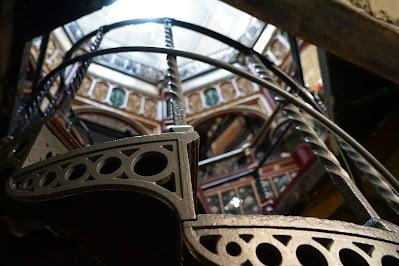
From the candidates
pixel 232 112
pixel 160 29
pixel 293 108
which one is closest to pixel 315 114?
pixel 293 108

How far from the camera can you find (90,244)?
154 cm

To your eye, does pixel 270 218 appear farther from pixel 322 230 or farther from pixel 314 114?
pixel 314 114

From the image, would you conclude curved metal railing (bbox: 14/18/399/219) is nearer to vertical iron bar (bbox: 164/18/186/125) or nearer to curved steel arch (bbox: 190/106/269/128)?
vertical iron bar (bbox: 164/18/186/125)

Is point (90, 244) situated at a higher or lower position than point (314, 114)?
lower

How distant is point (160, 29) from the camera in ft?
40.9

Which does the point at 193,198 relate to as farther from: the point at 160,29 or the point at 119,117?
the point at 160,29

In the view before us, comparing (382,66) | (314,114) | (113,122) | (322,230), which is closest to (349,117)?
(382,66)

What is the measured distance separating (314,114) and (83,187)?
1.00 meters

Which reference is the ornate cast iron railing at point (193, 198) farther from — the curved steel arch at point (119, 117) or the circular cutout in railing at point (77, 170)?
the curved steel arch at point (119, 117)

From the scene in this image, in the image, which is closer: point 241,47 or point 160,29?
point 241,47

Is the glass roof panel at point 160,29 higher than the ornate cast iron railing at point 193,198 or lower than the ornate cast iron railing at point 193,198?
higher

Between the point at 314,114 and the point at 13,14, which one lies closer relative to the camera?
the point at 314,114

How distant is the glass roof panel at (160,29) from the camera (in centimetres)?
1173

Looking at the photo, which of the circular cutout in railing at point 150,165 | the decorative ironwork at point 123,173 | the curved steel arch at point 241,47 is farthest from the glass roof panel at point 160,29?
the decorative ironwork at point 123,173
